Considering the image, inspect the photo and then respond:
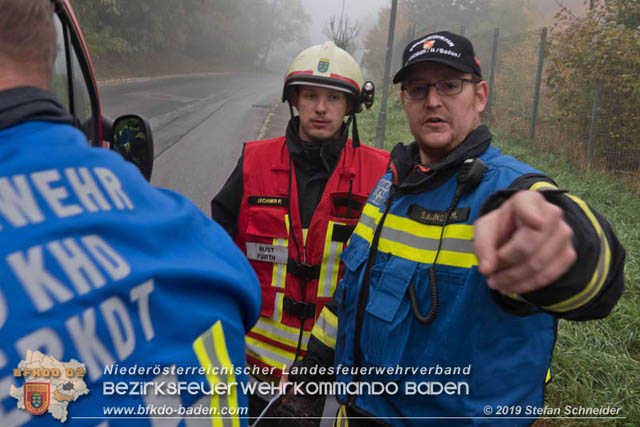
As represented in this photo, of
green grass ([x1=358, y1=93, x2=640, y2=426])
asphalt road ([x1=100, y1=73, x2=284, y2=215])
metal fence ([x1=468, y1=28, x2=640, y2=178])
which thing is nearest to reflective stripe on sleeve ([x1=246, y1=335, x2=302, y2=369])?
green grass ([x1=358, y1=93, x2=640, y2=426])

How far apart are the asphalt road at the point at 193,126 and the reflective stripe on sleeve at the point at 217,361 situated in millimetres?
5613

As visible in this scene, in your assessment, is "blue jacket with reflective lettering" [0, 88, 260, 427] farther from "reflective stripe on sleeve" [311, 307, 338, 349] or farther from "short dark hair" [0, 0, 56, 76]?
"reflective stripe on sleeve" [311, 307, 338, 349]

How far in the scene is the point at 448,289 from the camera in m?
1.44

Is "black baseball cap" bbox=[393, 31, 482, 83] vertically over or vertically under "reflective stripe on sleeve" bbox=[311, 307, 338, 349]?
over

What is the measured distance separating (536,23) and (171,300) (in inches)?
1835

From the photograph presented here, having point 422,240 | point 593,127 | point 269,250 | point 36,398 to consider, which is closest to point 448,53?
point 422,240

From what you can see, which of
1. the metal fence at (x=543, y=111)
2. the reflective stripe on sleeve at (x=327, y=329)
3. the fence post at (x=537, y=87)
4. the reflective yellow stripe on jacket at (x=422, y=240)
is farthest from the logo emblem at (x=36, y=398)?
the fence post at (x=537, y=87)

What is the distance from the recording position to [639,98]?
761 cm

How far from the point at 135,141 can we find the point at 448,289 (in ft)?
5.02

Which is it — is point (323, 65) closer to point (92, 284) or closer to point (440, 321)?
point (440, 321)

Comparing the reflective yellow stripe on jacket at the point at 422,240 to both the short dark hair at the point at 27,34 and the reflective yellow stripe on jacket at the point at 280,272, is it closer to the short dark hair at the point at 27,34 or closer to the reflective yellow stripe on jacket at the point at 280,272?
the reflective yellow stripe on jacket at the point at 280,272

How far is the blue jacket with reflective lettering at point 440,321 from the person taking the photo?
1377mm

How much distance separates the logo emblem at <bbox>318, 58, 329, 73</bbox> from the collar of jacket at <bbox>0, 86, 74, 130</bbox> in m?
1.85

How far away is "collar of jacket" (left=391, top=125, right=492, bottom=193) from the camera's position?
5.17 feet
